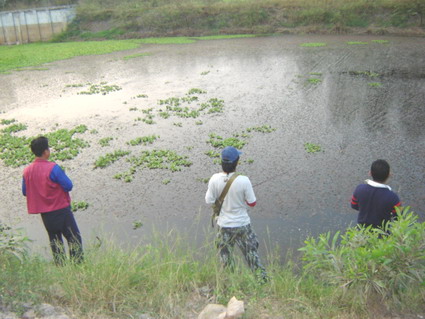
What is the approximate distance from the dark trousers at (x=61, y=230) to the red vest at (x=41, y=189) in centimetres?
11

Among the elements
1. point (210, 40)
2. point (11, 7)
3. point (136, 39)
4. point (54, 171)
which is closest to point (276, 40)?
point (210, 40)

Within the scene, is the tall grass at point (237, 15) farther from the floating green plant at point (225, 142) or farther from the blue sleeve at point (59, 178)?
the blue sleeve at point (59, 178)

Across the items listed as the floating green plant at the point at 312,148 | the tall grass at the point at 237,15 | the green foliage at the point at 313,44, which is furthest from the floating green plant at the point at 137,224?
the tall grass at the point at 237,15

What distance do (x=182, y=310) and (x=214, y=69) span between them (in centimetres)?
1622

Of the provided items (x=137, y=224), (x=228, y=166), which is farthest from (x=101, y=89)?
(x=228, y=166)

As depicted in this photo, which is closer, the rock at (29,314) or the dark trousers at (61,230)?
the rock at (29,314)

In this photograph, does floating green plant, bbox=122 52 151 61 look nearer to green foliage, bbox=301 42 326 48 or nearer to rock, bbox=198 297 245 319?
green foliage, bbox=301 42 326 48

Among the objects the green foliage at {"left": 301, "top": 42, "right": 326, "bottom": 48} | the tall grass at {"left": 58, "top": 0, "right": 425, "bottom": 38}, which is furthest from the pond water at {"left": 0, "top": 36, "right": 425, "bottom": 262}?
the tall grass at {"left": 58, "top": 0, "right": 425, "bottom": 38}

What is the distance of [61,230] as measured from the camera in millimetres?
4902

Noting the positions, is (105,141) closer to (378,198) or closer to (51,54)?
(378,198)

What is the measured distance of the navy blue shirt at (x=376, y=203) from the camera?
161 inches

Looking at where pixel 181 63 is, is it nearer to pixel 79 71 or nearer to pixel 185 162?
pixel 79 71

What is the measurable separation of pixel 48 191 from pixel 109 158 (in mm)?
4242

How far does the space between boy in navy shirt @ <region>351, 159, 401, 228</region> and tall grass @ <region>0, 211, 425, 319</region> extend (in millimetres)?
470
